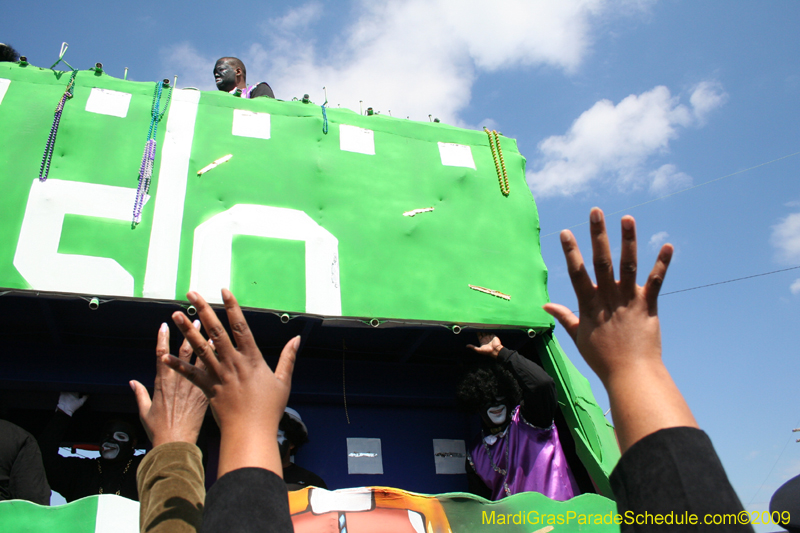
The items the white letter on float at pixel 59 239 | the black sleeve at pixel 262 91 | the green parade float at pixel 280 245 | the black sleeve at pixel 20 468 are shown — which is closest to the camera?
the black sleeve at pixel 20 468

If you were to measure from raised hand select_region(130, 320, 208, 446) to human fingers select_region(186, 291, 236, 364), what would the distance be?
388 mm

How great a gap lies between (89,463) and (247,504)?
3723mm

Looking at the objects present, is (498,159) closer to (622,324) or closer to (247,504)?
(622,324)

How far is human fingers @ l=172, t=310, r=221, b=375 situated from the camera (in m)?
1.15

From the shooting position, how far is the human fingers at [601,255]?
1.11 meters

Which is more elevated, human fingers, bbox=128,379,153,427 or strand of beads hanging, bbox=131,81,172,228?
strand of beads hanging, bbox=131,81,172,228

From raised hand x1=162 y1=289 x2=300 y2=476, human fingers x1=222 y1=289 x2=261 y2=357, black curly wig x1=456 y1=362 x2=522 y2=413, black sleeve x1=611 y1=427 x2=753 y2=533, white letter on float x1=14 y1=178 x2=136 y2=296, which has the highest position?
white letter on float x1=14 y1=178 x2=136 y2=296

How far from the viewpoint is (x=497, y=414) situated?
4.11 meters

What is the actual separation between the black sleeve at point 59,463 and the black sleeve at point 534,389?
3145 mm

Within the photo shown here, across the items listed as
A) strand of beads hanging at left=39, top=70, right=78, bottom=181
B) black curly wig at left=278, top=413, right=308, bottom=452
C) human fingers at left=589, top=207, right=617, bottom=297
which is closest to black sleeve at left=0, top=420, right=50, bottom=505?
black curly wig at left=278, top=413, right=308, bottom=452

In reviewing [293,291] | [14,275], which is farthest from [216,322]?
[14,275]

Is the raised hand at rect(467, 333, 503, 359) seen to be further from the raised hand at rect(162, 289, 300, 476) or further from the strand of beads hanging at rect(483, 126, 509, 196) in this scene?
the raised hand at rect(162, 289, 300, 476)

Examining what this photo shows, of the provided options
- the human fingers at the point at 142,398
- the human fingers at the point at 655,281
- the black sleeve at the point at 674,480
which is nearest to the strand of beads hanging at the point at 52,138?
the human fingers at the point at 142,398

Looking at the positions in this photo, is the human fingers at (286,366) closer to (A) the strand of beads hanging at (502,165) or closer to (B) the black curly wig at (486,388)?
(B) the black curly wig at (486,388)
